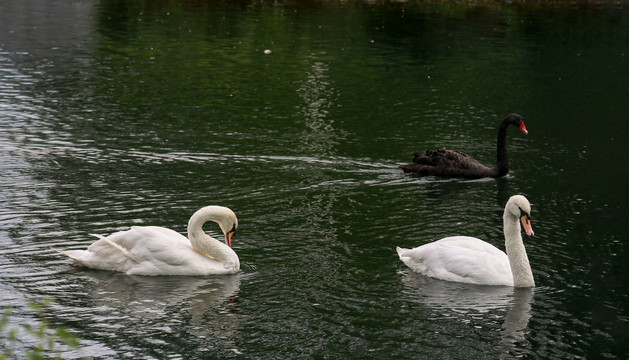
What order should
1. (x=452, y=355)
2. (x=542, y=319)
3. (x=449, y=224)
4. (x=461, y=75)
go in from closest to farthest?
1. (x=452, y=355)
2. (x=542, y=319)
3. (x=449, y=224)
4. (x=461, y=75)

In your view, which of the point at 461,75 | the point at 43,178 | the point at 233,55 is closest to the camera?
the point at 43,178

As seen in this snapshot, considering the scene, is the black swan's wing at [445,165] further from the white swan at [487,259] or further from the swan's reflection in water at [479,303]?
the swan's reflection in water at [479,303]

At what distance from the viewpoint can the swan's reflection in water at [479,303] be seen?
12.1 meters

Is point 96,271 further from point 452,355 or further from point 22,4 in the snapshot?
point 22,4

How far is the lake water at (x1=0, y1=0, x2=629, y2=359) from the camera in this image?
1224 centimetres

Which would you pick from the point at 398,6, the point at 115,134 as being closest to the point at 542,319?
the point at 115,134

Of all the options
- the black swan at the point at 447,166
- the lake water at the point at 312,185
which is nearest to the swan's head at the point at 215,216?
the lake water at the point at 312,185

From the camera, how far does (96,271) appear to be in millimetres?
14250

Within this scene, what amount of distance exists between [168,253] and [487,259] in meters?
4.77

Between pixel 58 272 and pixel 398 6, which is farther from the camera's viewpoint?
pixel 398 6

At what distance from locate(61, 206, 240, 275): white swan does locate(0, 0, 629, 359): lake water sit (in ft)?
0.64

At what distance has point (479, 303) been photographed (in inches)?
518

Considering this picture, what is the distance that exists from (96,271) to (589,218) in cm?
938

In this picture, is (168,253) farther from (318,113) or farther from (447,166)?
(318,113)
